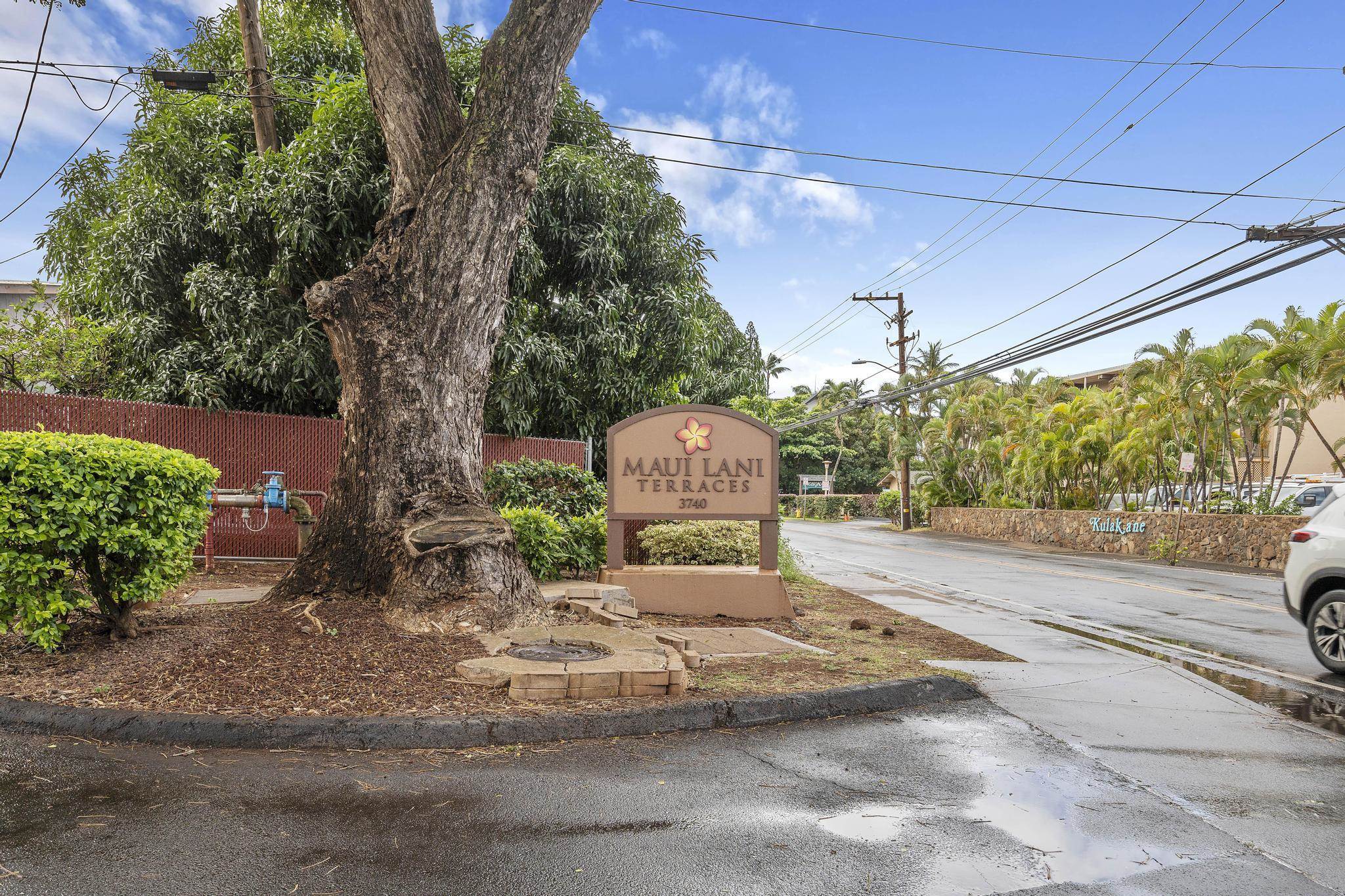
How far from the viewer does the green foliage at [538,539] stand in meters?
11.5

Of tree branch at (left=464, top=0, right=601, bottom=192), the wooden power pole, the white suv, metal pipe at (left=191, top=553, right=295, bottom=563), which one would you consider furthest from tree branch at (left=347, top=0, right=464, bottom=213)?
the wooden power pole

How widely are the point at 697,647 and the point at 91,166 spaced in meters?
16.5

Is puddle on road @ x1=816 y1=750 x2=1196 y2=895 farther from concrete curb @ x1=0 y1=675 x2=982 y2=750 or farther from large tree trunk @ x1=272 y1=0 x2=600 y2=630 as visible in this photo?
large tree trunk @ x1=272 y1=0 x2=600 y2=630

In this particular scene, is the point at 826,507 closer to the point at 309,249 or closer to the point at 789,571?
the point at 789,571

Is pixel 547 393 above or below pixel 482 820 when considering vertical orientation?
above

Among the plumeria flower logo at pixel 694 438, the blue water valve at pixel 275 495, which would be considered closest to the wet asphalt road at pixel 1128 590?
the plumeria flower logo at pixel 694 438

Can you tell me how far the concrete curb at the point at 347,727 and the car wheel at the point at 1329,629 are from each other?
19.2 ft

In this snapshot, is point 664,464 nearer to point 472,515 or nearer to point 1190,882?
point 472,515

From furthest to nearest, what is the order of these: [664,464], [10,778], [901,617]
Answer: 1. [901,617]
2. [664,464]
3. [10,778]

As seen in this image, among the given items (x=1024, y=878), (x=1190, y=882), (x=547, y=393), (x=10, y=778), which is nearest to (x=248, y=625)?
(x=10, y=778)

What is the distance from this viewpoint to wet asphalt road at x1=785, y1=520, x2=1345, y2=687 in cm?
995

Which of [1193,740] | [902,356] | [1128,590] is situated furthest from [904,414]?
[1193,740]

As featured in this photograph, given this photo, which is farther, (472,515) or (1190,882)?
(472,515)

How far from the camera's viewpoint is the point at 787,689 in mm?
6203
